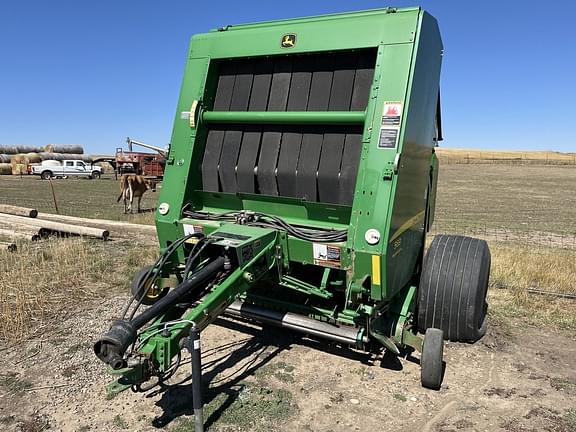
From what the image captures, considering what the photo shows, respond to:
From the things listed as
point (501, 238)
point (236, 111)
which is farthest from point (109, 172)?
point (236, 111)

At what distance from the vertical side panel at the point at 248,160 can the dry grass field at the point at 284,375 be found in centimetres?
157

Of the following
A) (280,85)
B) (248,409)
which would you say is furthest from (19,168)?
(248,409)

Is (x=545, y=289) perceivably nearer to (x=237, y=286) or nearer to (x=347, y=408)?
(x=347, y=408)

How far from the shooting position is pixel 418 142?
4.33 meters

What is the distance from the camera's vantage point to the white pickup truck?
36562 millimetres

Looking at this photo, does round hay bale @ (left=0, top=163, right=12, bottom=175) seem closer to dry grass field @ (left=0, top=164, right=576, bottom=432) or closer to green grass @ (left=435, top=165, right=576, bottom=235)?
green grass @ (left=435, top=165, right=576, bottom=235)

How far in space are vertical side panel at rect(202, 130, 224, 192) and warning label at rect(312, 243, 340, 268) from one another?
132 cm

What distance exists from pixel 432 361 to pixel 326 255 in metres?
1.22

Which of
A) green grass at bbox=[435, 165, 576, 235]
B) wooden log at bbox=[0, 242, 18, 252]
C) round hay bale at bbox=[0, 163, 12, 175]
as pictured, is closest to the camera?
wooden log at bbox=[0, 242, 18, 252]

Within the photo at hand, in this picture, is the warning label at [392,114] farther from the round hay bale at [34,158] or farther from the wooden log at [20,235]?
the round hay bale at [34,158]

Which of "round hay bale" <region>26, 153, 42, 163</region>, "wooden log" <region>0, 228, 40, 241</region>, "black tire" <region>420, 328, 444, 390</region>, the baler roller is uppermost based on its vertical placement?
"round hay bale" <region>26, 153, 42, 163</region>

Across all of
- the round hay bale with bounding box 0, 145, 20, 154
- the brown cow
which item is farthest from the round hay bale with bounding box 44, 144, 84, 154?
the brown cow

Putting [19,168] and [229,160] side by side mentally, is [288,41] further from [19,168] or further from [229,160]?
[19,168]

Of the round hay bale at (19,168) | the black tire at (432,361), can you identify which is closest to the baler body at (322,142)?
the black tire at (432,361)
